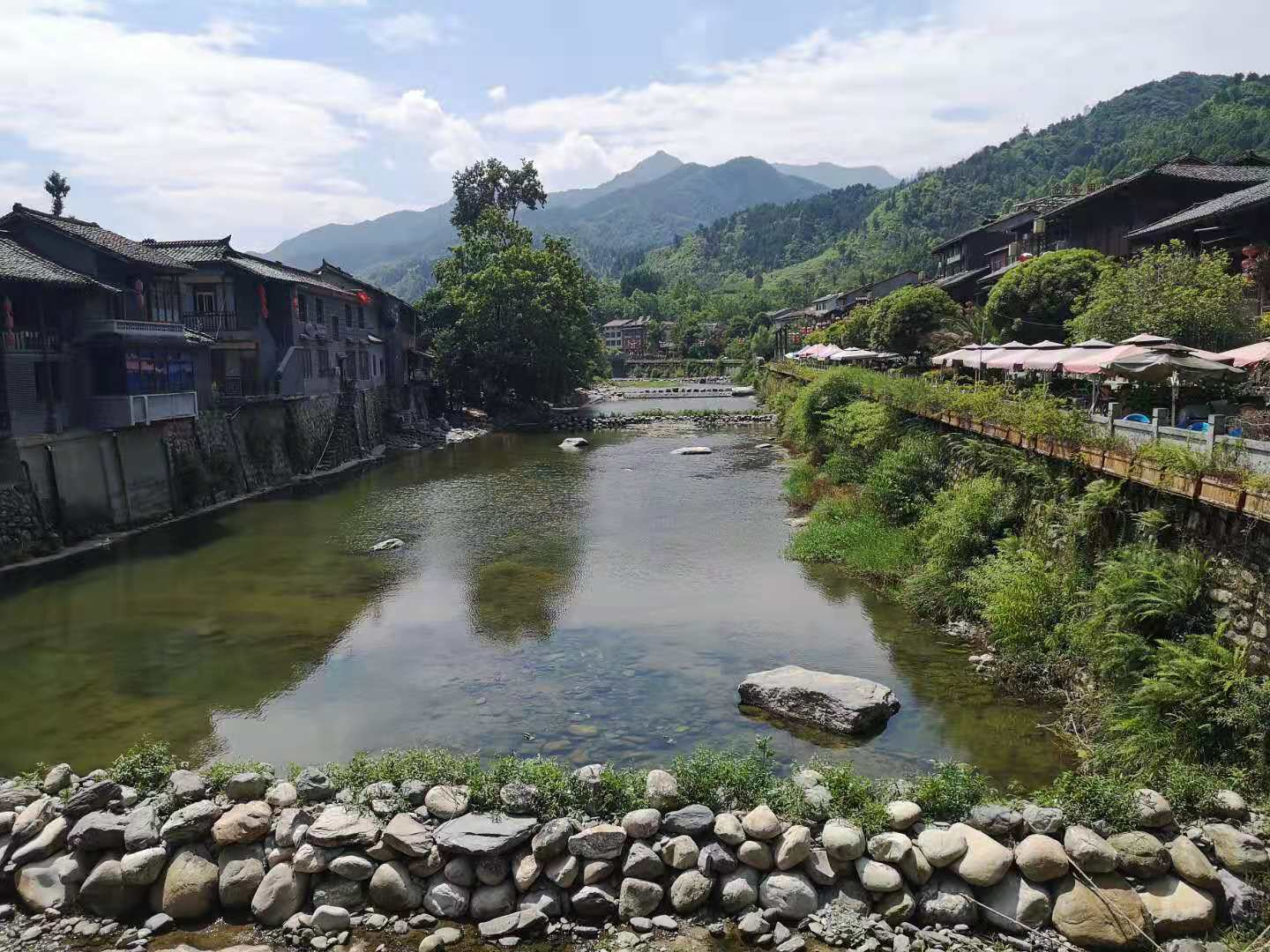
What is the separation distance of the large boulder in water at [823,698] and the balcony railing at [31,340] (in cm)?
2648

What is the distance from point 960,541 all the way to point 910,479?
6.30m

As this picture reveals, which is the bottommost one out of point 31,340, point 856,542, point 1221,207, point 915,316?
point 856,542

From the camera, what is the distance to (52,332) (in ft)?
101

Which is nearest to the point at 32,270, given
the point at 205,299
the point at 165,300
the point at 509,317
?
the point at 165,300

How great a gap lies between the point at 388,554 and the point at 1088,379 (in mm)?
24775

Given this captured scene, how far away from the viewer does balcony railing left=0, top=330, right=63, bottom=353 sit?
28.2 metres

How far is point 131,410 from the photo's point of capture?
106 ft

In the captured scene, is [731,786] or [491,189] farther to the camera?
[491,189]

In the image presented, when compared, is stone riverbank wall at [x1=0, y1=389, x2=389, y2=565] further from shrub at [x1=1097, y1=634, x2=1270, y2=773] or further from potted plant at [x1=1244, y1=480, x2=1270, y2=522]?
potted plant at [x1=1244, y1=480, x2=1270, y2=522]

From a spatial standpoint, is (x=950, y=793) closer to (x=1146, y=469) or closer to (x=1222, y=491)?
(x=1222, y=491)

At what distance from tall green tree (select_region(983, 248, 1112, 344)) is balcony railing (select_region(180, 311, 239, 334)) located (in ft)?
123

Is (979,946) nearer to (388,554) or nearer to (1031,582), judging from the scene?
(1031,582)

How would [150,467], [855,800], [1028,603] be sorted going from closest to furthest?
1. [855,800]
2. [1028,603]
3. [150,467]

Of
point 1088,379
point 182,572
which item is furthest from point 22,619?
point 1088,379
